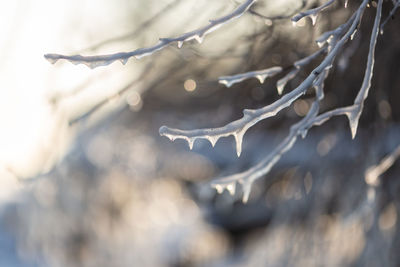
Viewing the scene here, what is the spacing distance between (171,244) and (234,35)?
4.21 meters

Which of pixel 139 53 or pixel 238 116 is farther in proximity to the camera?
pixel 238 116

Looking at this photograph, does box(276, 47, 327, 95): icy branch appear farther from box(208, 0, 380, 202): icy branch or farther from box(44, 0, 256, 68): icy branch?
box(44, 0, 256, 68): icy branch

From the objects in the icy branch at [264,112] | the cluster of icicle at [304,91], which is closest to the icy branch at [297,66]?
the cluster of icicle at [304,91]

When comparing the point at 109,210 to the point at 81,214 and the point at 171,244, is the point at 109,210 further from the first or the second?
the point at 171,244

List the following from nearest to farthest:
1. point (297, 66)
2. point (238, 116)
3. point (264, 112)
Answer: point (264, 112), point (297, 66), point (238, 116)

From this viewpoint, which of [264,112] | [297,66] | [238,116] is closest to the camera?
[264,112]

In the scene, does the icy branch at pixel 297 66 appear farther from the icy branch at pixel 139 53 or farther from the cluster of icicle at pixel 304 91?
the icy branch at pixel 139 53

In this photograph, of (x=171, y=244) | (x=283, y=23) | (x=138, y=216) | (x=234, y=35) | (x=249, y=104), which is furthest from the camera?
(x=171, y=244)

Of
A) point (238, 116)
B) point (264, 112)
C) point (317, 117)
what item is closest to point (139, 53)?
point (264, 112)

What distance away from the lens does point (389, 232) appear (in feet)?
6.46

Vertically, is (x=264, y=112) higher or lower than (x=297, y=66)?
lower

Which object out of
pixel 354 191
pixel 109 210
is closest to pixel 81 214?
pixel 109 210

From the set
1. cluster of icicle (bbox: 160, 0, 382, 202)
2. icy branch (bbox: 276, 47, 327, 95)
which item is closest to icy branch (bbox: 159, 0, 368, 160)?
cluster of icicle (bbox: 160, 0, 382, 202)

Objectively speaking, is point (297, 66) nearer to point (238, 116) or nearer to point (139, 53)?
point (139, 53)
